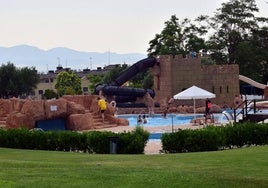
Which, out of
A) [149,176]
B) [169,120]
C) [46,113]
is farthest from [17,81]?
[149,176]

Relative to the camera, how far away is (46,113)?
2925 cm

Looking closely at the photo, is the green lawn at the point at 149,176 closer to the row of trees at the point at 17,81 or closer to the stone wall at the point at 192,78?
the stone wall at the point at 192,78

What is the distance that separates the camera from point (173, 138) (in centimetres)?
1634

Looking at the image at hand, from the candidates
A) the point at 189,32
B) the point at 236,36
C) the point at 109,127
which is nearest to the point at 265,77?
the point at 236,36

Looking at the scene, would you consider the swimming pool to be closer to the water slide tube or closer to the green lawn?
the water slide tube

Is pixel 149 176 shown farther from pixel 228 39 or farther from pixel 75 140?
pixel 228 39

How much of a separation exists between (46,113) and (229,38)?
4527cm

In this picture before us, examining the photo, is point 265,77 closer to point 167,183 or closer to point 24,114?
point 24,114

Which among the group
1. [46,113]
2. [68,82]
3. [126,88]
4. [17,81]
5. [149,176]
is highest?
[68,82]

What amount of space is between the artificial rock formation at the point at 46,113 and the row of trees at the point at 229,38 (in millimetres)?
36821

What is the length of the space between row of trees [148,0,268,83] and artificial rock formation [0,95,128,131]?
121ft

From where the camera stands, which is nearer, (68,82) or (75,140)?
(75,140)

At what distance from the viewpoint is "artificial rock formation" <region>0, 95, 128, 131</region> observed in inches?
1127

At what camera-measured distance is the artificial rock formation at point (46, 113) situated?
2862 centimetres
